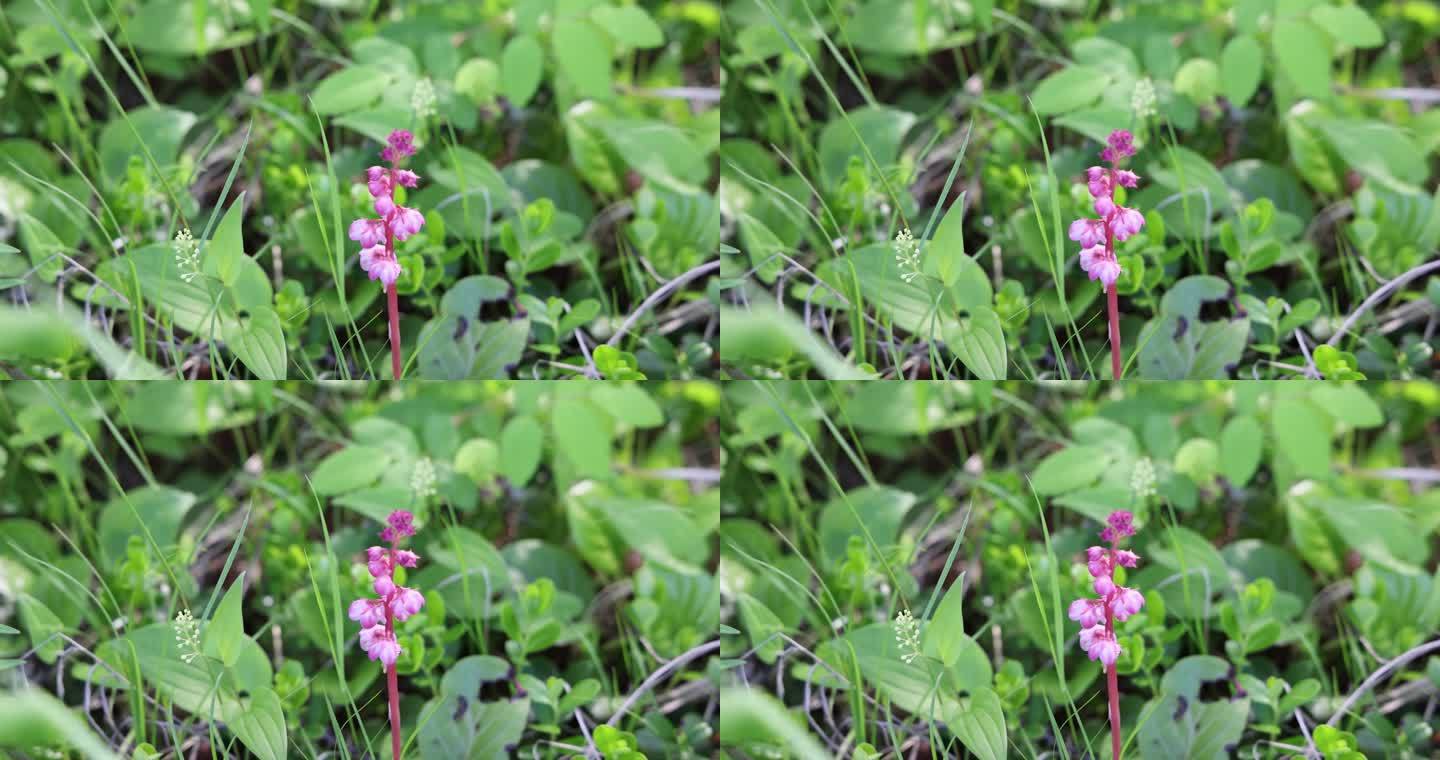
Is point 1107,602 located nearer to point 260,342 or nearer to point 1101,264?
point 1101,264

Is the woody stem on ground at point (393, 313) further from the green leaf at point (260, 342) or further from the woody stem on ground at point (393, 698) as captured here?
the green leaf at point (260, 342)

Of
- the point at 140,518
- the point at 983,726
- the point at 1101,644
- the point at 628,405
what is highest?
the point at 628,405

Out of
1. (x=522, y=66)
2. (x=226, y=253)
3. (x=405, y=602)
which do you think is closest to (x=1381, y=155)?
(x=522, y=66)

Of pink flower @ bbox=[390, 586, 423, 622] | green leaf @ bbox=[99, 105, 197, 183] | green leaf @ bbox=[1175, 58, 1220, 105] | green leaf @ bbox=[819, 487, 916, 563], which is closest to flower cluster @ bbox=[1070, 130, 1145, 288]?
green leaf @ bbox=[1175, 58, 1220, 105]

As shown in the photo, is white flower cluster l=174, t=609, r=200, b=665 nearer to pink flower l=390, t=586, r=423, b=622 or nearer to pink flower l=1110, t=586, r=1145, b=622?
pink flower l=390, t=586, r=423, b=622

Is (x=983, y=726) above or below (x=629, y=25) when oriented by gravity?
below

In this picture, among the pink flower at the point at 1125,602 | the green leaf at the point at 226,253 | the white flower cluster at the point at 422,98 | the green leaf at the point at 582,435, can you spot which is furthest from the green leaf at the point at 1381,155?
the green leaf at the point at 226,253

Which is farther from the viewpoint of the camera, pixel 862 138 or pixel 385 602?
pixel 862 138
